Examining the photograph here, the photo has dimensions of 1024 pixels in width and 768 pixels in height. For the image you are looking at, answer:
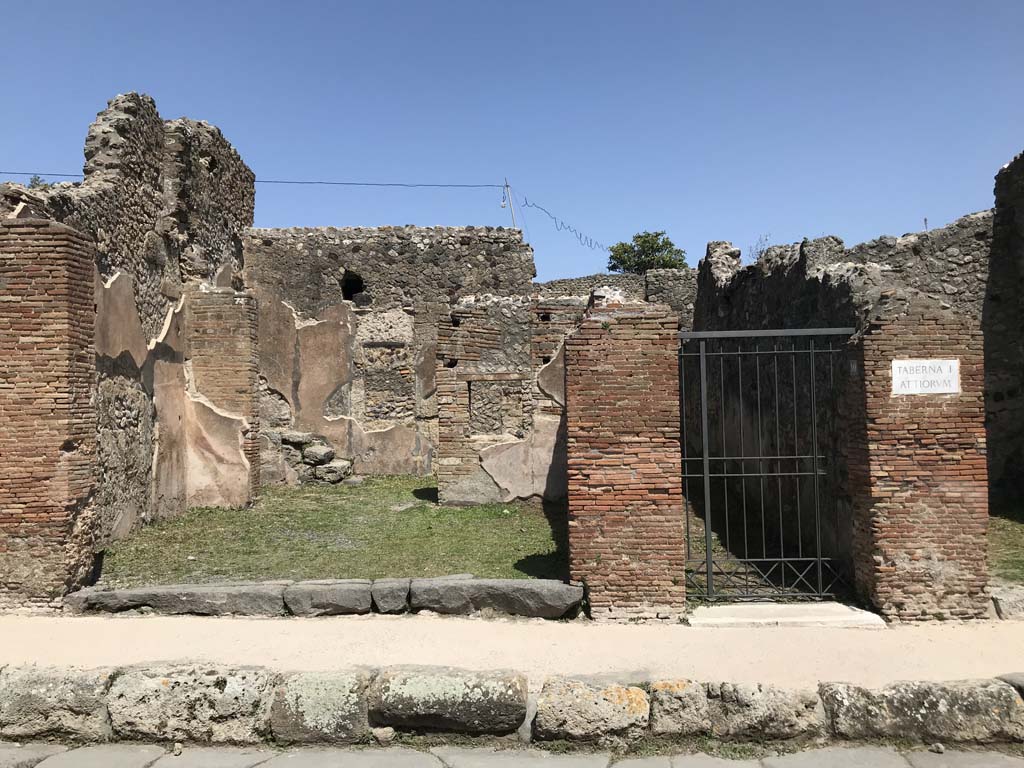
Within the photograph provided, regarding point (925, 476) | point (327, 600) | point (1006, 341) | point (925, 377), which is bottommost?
point (327, 600)

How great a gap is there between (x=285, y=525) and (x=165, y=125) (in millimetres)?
5681

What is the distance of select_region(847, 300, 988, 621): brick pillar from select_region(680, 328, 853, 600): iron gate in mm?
401

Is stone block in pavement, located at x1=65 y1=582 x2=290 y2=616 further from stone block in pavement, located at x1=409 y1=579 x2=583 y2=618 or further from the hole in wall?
the hole in wall

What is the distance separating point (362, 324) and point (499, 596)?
8.69 metres

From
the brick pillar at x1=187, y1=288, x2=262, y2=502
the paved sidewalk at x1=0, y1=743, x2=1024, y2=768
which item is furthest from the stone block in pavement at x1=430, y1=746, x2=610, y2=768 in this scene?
the brick pillar at x1=187, y1=288, x2=262, y2=502

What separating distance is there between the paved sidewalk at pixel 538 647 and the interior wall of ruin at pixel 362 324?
748 centimetres

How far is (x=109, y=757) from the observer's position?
12.8ft

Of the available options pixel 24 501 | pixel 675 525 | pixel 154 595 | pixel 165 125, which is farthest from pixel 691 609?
pixel 165 125

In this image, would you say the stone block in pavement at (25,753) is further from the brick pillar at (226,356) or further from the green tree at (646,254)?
the green tree at (646,254)

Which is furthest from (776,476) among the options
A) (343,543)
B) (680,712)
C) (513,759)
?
(343,543)

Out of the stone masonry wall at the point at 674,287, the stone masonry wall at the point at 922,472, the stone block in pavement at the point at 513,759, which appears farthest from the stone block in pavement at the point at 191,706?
the stone masonry wall at the point at 674,287

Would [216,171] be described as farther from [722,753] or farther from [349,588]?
[722,753]

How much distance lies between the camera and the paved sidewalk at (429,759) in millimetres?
3666

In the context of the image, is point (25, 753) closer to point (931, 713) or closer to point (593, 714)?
point (593, 714)
